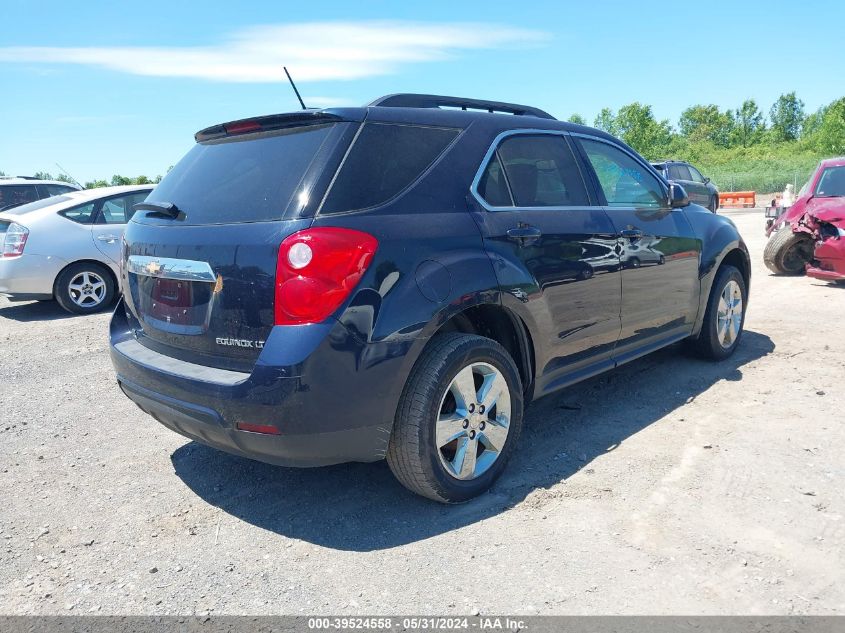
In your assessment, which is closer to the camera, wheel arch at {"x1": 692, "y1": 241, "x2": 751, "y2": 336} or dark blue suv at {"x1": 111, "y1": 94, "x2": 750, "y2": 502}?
dark blue suv at {"x1": 111, "y1": 94, "x2": 750, "y2": 502}

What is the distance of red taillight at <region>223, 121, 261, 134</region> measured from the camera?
331 centimetres

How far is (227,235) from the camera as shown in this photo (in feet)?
9.60

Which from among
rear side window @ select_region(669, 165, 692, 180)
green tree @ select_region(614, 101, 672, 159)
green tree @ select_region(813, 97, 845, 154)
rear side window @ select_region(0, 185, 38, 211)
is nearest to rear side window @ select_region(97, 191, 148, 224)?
rear side window @ select_region(0, 185, 38, 211)

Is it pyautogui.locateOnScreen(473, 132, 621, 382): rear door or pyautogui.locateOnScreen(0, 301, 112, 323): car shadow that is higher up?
pyautogui.locateOnScreen(473, 132, 621, 382): rear door

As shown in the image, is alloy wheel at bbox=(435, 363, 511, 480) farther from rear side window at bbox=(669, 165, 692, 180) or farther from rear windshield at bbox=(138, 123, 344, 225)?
rear side window at bbox=(669, 165, 692, 180)

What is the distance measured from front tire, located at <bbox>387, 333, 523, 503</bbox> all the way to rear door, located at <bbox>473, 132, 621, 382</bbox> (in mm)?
349

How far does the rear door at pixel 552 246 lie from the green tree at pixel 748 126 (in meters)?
113

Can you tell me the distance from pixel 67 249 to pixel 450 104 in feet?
21.6

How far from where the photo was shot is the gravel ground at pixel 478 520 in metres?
2.59

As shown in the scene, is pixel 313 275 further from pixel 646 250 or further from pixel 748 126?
pixel 748 126

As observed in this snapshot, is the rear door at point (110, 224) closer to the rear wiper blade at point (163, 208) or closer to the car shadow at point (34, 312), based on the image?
the car shadow at point (34, 312)

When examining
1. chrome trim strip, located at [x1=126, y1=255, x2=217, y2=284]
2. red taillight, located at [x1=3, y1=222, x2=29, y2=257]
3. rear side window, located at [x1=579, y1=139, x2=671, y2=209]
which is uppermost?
rear side window, located at [x1=579, y1=139, x2=671, y2=209]

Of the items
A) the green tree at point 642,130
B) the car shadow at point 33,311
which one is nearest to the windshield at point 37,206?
the car shadow at point 33,311

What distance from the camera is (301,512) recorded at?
10.8 ft
